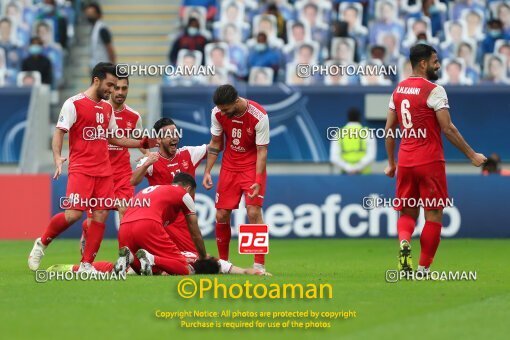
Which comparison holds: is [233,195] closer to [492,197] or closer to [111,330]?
[111,330]

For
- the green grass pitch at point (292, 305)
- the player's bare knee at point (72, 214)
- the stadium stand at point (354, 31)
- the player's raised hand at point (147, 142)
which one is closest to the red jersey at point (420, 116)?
the green grass pitch at point (292, 305)

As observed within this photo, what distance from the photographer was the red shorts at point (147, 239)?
45.2ft

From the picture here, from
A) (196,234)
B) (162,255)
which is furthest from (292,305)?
(162,255)

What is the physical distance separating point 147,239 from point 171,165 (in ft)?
6.07

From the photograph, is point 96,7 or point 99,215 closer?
point 99,215

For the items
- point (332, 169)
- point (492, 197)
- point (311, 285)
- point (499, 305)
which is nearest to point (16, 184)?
point (332, 169)

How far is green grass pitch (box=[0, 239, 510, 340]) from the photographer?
9656 mm

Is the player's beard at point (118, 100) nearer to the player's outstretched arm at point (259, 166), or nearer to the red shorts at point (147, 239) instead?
the player's outstretched arm at point (259, 166)

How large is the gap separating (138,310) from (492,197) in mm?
12183

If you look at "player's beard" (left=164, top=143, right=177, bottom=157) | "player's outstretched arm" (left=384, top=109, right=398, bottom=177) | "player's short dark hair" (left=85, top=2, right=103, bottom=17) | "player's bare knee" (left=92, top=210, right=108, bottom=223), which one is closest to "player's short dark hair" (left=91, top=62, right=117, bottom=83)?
"player's bare knee" (left=92, top=210, right=108, bottom=223)

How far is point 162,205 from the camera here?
550 inches

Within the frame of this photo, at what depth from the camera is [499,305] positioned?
1129 cm

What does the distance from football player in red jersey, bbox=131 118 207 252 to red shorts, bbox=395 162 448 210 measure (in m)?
2.66

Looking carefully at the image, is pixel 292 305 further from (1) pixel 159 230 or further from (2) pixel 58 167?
(2) pixel 58 167
